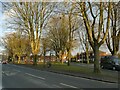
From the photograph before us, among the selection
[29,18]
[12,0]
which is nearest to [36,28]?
[29,18]

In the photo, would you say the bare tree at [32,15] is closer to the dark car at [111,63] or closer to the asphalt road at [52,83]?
the dark car at [111,63]

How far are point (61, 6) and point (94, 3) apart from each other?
4737 millimetres

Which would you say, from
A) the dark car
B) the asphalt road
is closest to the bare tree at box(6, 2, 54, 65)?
the dark car

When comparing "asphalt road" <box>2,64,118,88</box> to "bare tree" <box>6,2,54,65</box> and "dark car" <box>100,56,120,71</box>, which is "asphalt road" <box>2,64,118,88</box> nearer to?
"dark car" <box>100,56,120,71</box>

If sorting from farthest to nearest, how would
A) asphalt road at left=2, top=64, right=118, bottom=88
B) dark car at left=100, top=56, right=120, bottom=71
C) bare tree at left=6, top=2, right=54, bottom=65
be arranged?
bare tree at left=6, top=2, right=54, bottom=65 → dark car at left=100, top=56, right=120, bottom=71 → asphalt road at left=2, top=64, right=118, bottom=88

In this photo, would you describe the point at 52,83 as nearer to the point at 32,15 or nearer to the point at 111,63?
the point at 111,63

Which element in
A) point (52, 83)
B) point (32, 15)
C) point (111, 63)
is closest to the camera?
point (52, 83)

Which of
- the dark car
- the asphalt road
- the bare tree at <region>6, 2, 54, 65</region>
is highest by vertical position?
the bare tree at <region>6, 2, 54, 65</region>

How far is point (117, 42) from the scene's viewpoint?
44000mm

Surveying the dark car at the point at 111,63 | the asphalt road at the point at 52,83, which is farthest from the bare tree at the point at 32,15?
the asphalt road at the point at 52,83

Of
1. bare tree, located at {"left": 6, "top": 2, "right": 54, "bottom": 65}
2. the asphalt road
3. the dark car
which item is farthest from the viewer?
bare tree, located at {"left": 6, "top": 2, "right": 54, "bottom": 65}

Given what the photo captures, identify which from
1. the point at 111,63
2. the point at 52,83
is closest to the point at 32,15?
the point at 111,63

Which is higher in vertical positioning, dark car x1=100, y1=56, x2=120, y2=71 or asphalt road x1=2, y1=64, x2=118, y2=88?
Answer: dark car x1=100, y1=56, x2=120, y2=71

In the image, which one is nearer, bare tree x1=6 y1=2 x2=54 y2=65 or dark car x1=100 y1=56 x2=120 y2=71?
dark car x1=100 y1=56 x2=120 y2=71
